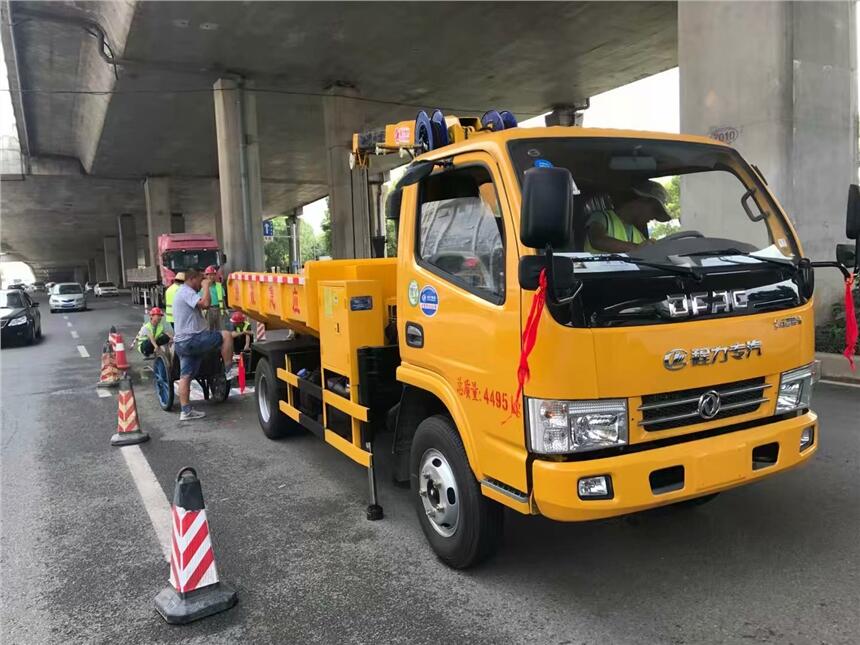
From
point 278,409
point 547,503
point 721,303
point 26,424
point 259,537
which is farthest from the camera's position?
point 26,424

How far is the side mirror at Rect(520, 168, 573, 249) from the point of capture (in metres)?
2.76

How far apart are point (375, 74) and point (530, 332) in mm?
22752

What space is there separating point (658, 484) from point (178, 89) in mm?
25071

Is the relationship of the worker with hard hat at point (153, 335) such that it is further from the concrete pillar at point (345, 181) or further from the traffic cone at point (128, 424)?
the concrete pillar at point (345, 181)

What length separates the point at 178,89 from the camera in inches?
949

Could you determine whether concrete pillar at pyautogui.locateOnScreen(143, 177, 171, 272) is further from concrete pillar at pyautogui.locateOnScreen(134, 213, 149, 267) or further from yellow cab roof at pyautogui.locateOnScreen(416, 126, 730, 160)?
yellow cab roof at pyautogui.locateOnScreen(416, 126, 730, 160)

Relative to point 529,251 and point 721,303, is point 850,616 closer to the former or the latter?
point 721,303

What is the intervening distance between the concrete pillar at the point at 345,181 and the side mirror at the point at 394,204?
20367mm

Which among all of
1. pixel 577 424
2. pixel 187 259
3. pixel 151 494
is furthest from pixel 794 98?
pixel 187 259

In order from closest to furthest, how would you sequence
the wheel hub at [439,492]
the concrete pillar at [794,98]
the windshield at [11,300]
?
the wheel hub at [439,492]
the concrete pillar at [794,98]
the windshield at [11,300]

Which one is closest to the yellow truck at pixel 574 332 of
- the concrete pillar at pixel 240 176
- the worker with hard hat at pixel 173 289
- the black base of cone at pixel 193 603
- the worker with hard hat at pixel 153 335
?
the black base of cone at pixel 193 603

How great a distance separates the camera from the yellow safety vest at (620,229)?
3.60 m

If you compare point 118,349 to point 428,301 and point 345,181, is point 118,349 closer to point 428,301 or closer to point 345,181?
point 428,301

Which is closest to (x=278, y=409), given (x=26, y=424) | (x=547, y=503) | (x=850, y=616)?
(x=26, y=424)
